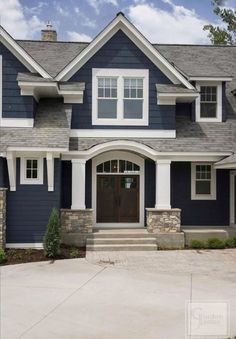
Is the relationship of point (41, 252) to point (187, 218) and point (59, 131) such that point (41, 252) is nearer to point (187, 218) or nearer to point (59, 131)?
point (59, 131)

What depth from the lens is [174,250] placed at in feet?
48.6

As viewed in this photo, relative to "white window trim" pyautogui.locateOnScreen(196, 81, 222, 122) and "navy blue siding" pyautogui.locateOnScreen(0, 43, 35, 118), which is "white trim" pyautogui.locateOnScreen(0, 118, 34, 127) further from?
"white window trim" pyautogui.locateOnScreen(196, 81, 222, 122)

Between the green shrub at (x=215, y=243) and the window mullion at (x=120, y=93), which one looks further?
the window mullion at (x=120, y=93)

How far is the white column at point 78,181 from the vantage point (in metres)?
15.5

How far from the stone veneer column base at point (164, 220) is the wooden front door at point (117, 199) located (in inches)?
66.4

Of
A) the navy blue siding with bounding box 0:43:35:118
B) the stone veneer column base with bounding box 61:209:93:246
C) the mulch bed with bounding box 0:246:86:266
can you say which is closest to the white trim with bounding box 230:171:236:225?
the stone veneer column base with bounding box 61:209:93:246

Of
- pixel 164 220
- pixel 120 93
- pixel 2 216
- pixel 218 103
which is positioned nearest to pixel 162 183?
pixel 164 220

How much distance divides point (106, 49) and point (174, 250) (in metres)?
7.91

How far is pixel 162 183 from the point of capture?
15836 millimetres

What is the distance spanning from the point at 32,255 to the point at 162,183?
5384 mm

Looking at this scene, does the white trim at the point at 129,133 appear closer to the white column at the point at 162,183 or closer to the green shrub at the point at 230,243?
A: the white column at the point at 162,183

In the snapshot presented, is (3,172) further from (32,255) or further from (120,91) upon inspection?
(120,91)

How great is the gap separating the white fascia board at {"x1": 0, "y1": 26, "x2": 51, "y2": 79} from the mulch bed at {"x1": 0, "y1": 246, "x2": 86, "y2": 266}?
19.6 ft

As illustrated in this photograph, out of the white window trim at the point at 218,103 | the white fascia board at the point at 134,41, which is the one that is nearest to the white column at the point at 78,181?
the white fascia board at the point at 134,41
